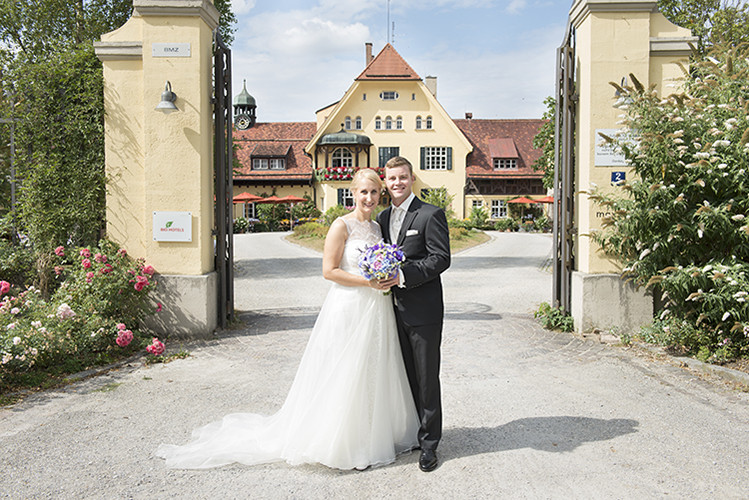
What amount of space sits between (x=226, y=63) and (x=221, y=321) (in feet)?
11.7

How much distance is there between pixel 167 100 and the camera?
7.44m

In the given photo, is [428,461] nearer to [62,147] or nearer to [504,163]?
[62,147]

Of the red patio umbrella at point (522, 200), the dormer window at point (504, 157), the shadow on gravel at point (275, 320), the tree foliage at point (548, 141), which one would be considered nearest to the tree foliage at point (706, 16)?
the tree foliage at point (548, 141)

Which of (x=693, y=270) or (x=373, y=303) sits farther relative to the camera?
(x=693, y=270)

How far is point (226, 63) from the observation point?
26.9ft

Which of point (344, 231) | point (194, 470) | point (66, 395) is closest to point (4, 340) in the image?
point (66, 395)

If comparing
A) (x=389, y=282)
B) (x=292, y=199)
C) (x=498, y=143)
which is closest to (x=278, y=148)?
(x=292, y=199)

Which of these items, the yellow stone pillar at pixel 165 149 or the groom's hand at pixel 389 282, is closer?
A: the groom's hand at pixel 389 282

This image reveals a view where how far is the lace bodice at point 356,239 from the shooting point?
407 centimetres

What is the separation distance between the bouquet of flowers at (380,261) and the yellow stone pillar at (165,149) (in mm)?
4442

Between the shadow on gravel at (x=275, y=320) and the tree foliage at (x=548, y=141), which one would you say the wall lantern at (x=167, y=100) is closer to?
the shadow on gravel at (x=275, y=320)

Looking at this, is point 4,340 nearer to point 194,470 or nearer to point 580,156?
point 194,470

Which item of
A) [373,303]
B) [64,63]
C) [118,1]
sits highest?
[118,1]

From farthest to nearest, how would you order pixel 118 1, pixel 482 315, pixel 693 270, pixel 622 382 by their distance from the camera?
pixel 118 1 < pixel 482 315 < pixel 693 270 < pixel 622 382
